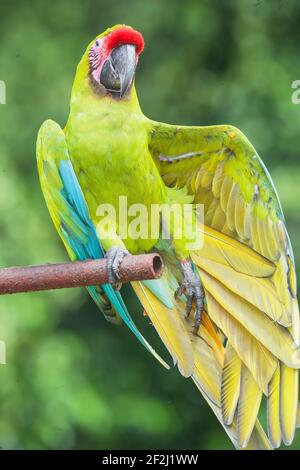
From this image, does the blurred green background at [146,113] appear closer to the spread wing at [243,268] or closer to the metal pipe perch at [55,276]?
the spread wing at [243,268]

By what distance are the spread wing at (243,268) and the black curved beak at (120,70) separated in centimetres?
9

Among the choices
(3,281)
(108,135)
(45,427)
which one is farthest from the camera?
(45,427)

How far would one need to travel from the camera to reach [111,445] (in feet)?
8.50

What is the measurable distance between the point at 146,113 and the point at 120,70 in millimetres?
815

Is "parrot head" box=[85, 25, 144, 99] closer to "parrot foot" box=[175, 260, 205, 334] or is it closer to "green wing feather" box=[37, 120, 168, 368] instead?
"green wing feather" box=[37, 120, 168, 368]

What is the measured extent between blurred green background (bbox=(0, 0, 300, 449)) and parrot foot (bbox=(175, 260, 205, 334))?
73 cm

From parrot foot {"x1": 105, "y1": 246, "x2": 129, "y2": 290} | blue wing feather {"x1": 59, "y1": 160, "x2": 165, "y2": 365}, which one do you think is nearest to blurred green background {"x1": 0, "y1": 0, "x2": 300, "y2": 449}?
blue wing feather {"x1": 59, "y1": 160, "x2": 165, "y2": 365}

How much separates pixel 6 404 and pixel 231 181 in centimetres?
121

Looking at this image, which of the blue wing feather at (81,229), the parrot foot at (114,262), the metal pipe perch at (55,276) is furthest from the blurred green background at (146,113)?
the metal pipe perch at (55,276)

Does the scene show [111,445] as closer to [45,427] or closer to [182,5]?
[45,427]

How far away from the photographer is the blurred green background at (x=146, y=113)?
93.9 inches

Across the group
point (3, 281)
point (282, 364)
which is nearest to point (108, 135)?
point (3, 281)

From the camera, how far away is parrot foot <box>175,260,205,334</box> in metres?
1.62

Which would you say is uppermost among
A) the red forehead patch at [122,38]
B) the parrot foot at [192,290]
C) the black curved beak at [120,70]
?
the red forehead patch at [122,38]
